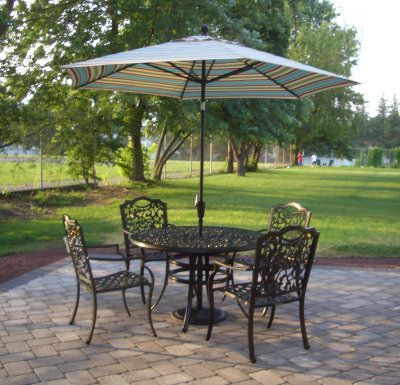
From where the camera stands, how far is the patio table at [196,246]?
4.46 m

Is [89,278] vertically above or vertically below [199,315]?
above

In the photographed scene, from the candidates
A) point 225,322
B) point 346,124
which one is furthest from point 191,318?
point 346,124

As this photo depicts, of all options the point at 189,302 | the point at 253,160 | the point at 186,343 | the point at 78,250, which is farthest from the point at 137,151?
→ the point at 186,343

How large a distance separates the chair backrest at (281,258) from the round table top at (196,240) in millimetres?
401

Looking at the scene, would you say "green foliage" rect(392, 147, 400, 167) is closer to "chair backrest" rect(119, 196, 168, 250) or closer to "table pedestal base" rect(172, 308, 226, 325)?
"chair backrest" rect(119, 196, 168, 250)

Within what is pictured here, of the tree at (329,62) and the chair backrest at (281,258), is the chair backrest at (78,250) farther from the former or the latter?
the tree at (329,62)

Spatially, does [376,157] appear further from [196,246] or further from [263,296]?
[263,296]

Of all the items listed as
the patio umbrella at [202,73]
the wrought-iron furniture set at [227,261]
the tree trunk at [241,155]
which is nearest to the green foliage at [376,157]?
the tree trunk at [241,155]

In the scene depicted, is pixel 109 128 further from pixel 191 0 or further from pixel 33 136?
pixel 191 0

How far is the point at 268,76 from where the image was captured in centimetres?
542

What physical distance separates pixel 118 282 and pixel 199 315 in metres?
0.88

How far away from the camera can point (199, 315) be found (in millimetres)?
4938

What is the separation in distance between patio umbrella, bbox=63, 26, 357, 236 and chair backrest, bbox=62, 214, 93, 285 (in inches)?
48.4

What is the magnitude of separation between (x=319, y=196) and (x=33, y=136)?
391 inches
